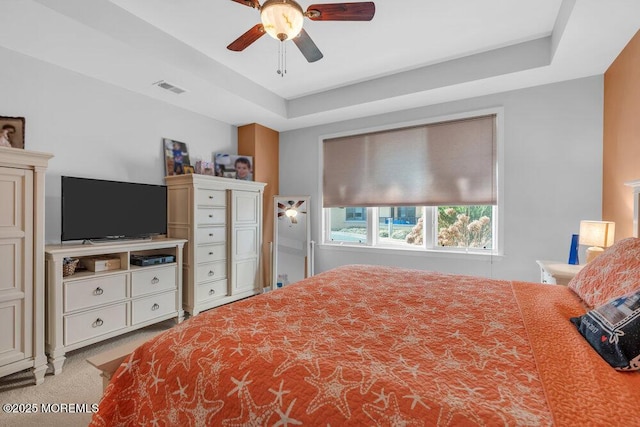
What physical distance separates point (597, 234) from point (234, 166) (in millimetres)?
3855

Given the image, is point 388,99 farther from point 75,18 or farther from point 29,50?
point 29,50

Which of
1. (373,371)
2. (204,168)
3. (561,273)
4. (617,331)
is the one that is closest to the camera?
(373,371)

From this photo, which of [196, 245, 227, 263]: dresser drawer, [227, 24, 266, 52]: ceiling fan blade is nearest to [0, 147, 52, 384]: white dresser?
[196, 245, 227, 263]: dresser drawer

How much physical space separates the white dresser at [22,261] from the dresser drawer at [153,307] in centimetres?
69

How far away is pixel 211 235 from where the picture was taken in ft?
11.5

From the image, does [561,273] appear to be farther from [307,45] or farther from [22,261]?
[22,261]

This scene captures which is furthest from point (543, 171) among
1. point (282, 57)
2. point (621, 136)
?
point (282, 57)

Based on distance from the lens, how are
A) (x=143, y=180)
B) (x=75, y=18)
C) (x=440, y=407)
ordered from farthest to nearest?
(x=143, y=180) → (x=75, y=18) → (x=440, y=407)

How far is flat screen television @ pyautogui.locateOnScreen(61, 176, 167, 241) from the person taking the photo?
2.57m

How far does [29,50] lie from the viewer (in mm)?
2424

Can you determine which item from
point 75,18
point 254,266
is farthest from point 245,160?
point 75,18

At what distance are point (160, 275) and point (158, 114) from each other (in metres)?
1.82

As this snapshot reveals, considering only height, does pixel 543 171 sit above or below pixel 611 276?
above

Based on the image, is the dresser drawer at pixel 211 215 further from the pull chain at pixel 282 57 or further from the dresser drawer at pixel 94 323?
the pull chain at pixel 282 57
